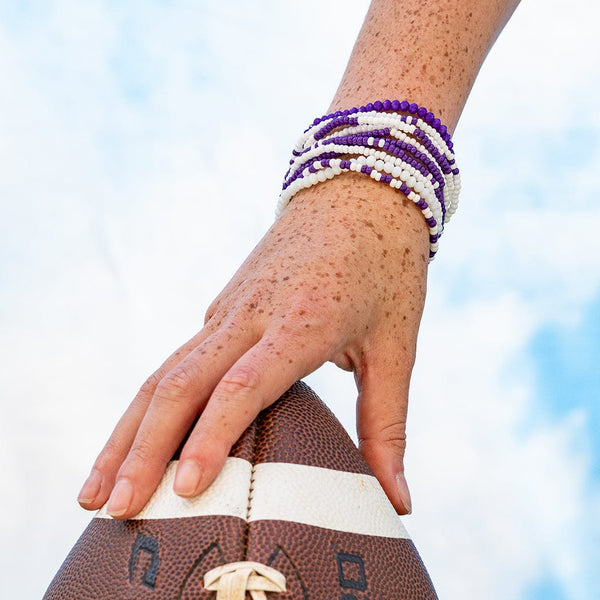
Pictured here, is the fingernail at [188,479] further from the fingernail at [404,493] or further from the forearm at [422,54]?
the forearm at [422,54]

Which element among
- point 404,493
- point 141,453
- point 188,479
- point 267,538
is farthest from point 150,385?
point 404,493

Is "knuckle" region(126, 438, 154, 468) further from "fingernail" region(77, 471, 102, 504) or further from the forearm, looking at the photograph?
the forearm

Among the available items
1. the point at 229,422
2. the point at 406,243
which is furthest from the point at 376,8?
the point at 229,422

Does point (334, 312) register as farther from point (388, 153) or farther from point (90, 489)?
point (90, 489)

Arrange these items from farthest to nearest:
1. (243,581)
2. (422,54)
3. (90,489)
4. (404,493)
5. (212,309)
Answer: (422,54)
(212,309)
(404,493)
(90,489)
(243,581)

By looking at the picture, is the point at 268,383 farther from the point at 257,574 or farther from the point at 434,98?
the point at 434,98

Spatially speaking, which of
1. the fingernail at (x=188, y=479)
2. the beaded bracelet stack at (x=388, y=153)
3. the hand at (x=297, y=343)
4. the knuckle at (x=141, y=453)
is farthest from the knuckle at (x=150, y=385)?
the beaded bracelet stack at (x=388, y=153)

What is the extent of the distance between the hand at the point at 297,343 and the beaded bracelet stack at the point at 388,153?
0.10 feet

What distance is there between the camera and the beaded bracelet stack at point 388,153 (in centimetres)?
171

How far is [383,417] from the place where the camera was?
1628 mm

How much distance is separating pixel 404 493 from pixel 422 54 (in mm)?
1012

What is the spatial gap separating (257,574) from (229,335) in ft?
1.44

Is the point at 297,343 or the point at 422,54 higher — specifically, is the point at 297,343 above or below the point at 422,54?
below

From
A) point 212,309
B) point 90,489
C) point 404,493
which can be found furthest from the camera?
point 212,309
